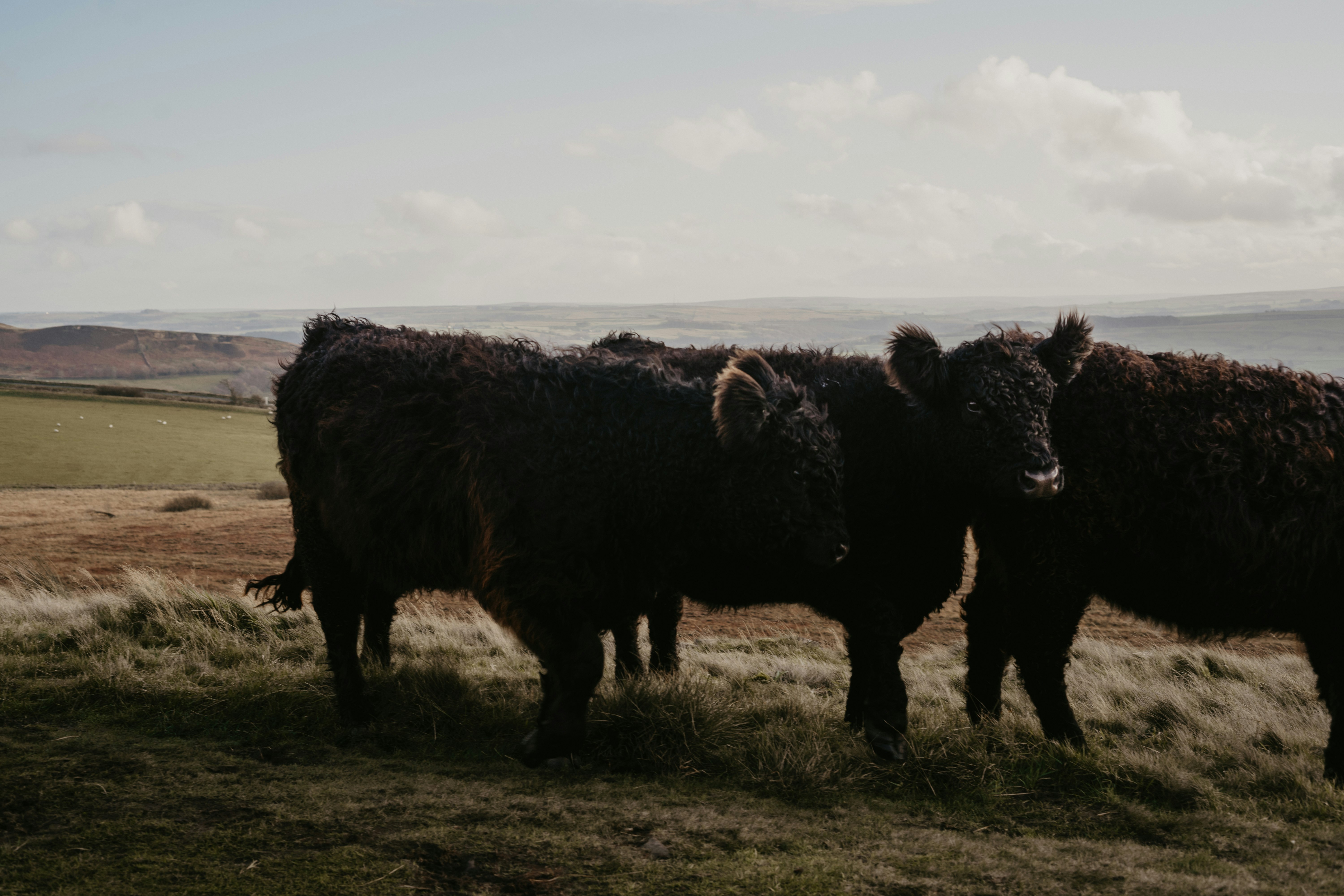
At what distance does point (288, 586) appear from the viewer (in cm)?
691

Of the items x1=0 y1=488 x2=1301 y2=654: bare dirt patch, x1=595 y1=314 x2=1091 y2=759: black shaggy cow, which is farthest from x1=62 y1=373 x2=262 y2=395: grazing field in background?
x1=595 y1=314 x2=1091 y2=759: black shaggy cow

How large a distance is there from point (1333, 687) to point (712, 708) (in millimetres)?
3422

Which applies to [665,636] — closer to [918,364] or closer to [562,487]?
[562,487]

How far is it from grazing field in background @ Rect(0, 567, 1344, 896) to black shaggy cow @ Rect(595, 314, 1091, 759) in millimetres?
577

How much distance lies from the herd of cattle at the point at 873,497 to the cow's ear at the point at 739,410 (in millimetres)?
12

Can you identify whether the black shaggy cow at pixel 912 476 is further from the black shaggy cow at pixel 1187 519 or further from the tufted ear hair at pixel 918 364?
the black shaggy cow at pixel 1187 519

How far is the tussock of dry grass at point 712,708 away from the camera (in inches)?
175

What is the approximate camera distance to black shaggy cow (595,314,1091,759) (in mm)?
4727

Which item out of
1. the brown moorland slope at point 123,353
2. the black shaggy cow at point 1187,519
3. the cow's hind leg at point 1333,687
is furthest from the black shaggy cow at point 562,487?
A: the brown moorland slope at point 123,353

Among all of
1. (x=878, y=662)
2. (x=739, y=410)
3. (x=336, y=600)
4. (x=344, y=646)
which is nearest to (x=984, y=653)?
(x=878, y=662)

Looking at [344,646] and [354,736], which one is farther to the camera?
[344,646]

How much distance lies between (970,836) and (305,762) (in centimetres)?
341

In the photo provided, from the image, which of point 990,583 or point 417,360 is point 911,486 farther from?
point 417,360

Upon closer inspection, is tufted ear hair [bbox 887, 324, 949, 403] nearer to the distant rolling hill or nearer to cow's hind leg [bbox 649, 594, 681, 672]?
cow's hind leg [bbox 649, 594, 681, 672]
